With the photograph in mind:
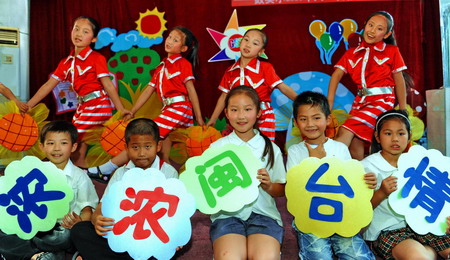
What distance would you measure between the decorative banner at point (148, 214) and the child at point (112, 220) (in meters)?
0.06

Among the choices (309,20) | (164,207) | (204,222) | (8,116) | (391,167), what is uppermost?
(309,20)

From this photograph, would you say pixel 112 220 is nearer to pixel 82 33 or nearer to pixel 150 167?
pixel 150 167

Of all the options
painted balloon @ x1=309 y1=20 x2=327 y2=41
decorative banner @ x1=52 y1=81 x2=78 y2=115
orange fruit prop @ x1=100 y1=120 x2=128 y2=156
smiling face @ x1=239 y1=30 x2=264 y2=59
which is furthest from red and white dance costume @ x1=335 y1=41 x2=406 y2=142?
decorative banner @ x1=52 y1=81 x2=78 y2=115

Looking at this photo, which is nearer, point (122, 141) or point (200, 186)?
point (200, 186)

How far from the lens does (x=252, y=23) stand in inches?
175

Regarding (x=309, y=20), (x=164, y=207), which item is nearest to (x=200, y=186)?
(x=164, y=207)

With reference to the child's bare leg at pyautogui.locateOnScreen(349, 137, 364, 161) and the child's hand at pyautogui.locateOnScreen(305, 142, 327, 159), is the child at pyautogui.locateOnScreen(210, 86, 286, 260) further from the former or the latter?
the child's bare leg at pyautogui.locateOnScreen(349, 137, 364, 161)

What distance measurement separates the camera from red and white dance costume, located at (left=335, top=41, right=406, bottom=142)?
284cm

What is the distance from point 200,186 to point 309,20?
9.94 feet

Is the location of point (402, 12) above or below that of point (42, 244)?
above

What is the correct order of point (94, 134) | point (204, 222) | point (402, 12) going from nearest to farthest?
point (204, 222) < point (94, 134) < point (402, 12)

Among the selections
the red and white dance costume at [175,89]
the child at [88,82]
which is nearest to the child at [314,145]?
the red and white dance costume at [175,89]

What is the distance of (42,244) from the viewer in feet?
6.32

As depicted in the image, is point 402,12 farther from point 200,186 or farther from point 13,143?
point 13,143
